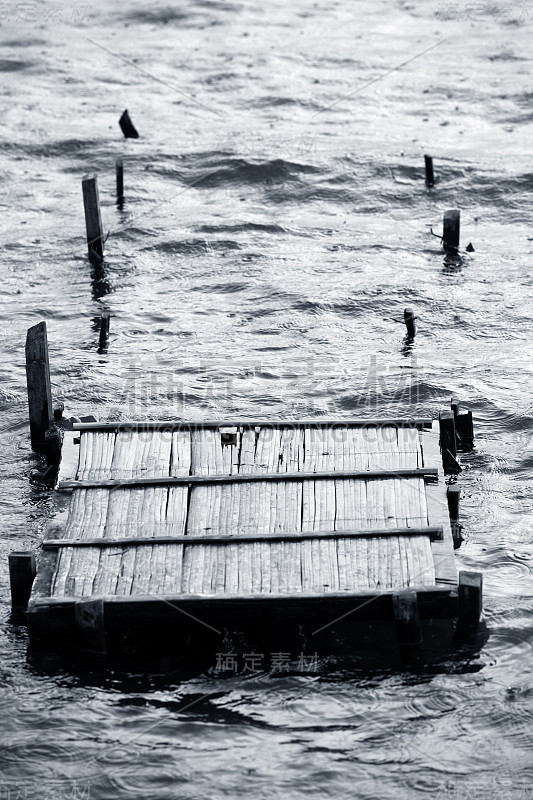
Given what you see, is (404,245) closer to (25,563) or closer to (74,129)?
(74,129)

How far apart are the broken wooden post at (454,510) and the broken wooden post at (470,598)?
5.64ft

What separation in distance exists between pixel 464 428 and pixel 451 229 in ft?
22.5

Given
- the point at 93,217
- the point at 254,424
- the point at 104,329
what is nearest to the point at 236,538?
the point at 254,424

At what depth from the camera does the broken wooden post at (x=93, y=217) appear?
19703 millimetres

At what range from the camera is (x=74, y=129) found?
87.5ft

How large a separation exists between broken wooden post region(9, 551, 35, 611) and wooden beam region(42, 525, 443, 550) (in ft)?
1.00

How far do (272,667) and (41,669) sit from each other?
2.25m

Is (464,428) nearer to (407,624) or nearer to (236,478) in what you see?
(236,478)

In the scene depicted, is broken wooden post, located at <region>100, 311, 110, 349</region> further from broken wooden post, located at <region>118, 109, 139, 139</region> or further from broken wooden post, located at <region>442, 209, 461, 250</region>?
broken wooden post, located at <region>118, 109, 139, 139</region>

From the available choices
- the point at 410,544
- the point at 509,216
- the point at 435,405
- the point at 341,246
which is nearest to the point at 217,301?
the point at 341,246

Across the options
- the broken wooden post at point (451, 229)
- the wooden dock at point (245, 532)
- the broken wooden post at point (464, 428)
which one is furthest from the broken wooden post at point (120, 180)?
the wooden dock at point (245, 532)

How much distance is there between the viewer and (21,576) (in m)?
11.0

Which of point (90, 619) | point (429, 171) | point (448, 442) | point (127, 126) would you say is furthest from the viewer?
point (127, 126)

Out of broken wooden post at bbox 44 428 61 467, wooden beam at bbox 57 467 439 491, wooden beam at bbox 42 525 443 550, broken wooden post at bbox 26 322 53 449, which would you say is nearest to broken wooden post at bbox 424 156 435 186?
broken wooden post at bbox 26 322 53 449
